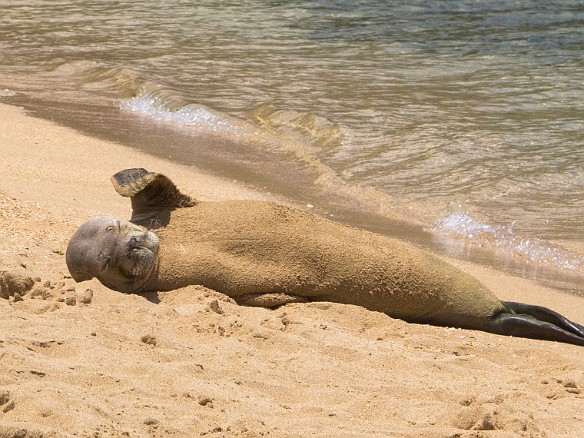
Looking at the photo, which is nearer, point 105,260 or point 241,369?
point 241,369

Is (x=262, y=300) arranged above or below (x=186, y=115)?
above

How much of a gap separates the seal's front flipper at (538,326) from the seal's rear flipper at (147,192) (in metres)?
1.81

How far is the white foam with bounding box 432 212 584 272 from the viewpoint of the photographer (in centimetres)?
708

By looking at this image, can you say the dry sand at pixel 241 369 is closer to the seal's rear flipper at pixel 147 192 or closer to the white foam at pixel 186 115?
the seal's rear flipper at pixel 147 192

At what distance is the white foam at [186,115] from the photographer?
10.7m

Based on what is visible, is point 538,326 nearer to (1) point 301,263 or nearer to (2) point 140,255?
(1) point 301,263

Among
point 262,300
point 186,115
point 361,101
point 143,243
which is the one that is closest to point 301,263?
point 262,300

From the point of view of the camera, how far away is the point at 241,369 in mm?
4371

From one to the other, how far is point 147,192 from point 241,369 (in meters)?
1.45

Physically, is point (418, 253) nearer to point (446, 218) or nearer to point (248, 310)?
point (248, 310)

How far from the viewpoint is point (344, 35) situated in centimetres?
1560

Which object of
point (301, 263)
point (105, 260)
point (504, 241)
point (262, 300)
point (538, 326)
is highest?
point (105, 260)

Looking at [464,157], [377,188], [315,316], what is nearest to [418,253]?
[315,316]

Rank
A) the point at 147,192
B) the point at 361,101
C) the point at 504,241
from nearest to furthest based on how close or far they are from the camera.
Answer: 1. the point at 147,192
2. the point at 504,241
3. the point at 361,101
